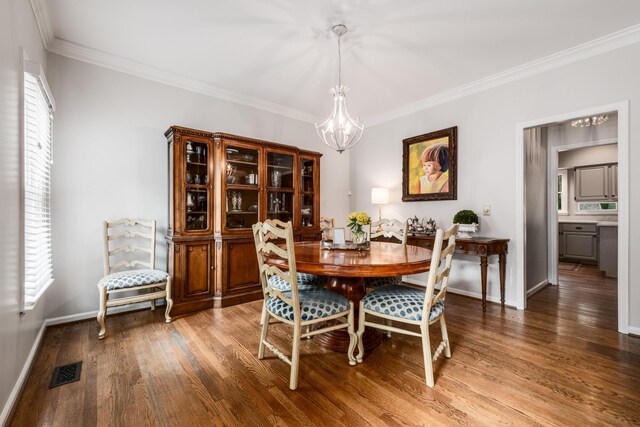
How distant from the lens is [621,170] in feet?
8.68

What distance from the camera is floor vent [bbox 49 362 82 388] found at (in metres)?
1.86

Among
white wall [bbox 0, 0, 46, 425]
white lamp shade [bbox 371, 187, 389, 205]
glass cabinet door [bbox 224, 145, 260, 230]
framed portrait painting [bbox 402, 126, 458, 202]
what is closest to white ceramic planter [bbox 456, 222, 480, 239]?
framed portrait painting [bbox 402, 126, 458, 202]

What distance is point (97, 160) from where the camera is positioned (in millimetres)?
2977

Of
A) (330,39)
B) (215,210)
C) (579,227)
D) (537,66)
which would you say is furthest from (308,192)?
(579,227)

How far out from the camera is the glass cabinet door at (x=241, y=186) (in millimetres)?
3514

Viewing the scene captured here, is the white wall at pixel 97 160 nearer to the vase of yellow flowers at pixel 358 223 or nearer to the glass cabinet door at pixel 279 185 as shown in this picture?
the glass cabinet door at pixel 279 185

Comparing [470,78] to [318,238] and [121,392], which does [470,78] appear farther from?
[121,392]

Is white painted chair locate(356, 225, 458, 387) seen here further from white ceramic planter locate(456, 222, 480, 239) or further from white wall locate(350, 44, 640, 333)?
white wall locate(350, 44, 640, 333)

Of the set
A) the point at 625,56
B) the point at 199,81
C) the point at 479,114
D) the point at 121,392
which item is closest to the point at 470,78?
the point at 479,114

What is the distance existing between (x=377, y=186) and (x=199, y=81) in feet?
10.0

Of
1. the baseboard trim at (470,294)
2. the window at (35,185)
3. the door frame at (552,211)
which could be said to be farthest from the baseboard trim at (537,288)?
the window at (35,185)

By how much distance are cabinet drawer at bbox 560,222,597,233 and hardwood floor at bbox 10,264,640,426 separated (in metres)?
4.10

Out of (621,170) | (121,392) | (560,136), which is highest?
(560,136)

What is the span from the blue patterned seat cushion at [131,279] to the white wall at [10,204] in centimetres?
62
